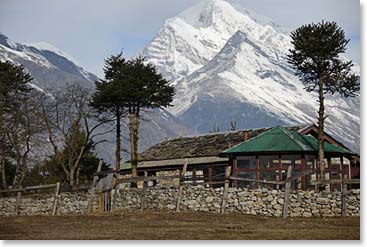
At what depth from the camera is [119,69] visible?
20906mm

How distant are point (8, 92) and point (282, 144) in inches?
280

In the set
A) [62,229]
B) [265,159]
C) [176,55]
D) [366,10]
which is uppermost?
[176,55]

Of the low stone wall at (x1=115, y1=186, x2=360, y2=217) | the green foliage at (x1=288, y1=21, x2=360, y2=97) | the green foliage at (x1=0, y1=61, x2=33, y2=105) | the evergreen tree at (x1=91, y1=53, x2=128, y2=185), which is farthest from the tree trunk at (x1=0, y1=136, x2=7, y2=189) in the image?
the green foliage at (x1=288, y1=21, x2=360, y2=97)

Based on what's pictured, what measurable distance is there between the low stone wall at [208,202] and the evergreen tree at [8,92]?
2.43m

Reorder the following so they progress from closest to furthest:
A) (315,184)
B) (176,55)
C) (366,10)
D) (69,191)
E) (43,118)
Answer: (366,10)
(315,184)
(69,191)
(43,118)
(176,55)

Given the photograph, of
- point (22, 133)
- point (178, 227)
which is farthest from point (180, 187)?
point (22, 133)

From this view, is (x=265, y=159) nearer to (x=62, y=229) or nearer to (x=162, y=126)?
(x=62, y=229)

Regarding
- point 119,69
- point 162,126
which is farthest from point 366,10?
point 162,126

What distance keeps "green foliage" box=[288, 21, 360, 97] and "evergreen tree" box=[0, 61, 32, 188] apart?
7.30 m

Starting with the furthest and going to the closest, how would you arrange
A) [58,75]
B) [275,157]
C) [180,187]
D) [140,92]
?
[58,75] → [140,92] → [275,157] → [180,187]

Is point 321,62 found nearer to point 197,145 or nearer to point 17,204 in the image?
point 17,204

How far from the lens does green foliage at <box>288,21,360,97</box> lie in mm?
14008

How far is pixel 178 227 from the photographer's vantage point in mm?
11703

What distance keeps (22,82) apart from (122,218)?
7998 mm
